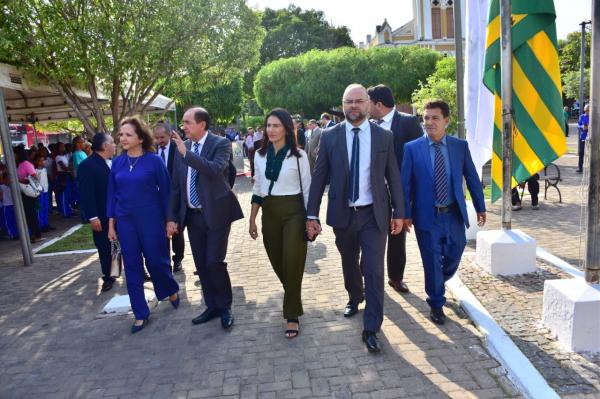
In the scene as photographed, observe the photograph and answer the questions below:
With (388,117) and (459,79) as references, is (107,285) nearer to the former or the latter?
(388,117)

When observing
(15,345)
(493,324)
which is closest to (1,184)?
(15,345)

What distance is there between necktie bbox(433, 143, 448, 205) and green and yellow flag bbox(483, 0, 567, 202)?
1.99 meters

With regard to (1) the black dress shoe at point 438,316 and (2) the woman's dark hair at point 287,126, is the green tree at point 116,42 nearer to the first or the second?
(2) the woman's dark hair at point 287,126

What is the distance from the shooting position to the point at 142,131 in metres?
4.70

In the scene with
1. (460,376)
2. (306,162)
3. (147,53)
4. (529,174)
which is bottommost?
(460,376)

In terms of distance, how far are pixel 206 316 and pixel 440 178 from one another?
2.58 m

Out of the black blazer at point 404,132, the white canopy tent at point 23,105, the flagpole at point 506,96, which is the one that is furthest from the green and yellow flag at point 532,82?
the white canopy tent at point 23,105

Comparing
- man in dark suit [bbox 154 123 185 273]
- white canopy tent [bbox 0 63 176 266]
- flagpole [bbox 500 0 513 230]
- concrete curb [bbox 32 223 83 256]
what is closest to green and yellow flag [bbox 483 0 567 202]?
flagpole [bbox 500 0 513 230]

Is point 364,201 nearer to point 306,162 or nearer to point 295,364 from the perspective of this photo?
point 306,162

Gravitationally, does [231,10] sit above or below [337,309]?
above

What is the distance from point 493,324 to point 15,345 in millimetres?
4341

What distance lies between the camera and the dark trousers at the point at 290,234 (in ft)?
13.9

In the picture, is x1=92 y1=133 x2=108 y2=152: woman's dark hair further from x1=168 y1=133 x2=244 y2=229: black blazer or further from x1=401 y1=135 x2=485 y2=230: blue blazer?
x1=401 y1=135 x2=485 y2=230: blue blazer

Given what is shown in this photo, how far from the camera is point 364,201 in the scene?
3.99m
